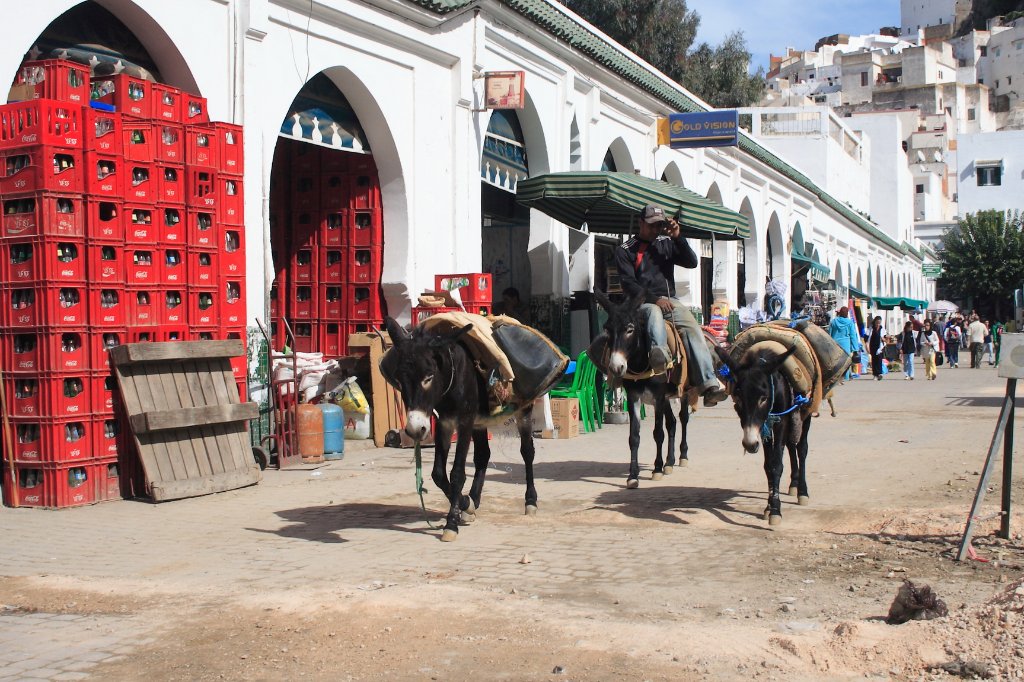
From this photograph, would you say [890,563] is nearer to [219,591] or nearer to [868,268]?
[219,591]

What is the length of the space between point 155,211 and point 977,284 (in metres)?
69.7

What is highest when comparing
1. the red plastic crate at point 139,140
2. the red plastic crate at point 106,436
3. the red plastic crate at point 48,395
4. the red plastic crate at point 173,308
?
the red plastic crate at point 139,140

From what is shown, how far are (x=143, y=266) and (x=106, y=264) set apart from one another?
395 millimetres

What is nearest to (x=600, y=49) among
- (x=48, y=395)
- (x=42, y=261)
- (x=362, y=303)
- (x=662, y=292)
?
(x=362, y=303)

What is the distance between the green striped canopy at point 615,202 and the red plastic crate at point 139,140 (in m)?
7.20

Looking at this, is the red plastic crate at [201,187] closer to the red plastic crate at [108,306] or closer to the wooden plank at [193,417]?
the red plastic crate at [108,306]

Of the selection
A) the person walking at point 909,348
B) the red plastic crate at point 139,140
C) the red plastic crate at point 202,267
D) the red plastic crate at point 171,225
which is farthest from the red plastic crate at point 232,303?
the person walking at point 909,348

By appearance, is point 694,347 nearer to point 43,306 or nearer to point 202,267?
point 202,267

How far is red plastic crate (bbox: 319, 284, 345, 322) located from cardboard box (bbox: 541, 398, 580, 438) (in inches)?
126

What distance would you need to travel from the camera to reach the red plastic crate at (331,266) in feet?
49.7

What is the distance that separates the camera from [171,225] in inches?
398

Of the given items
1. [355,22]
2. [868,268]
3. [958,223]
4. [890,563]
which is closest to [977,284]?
[958,223]

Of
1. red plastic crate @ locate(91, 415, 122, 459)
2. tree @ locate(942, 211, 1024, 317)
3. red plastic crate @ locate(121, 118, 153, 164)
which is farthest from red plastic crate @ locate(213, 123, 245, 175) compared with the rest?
tree @ locate(942, 211, 1024, 317)

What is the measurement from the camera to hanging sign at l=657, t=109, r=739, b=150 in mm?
21594
